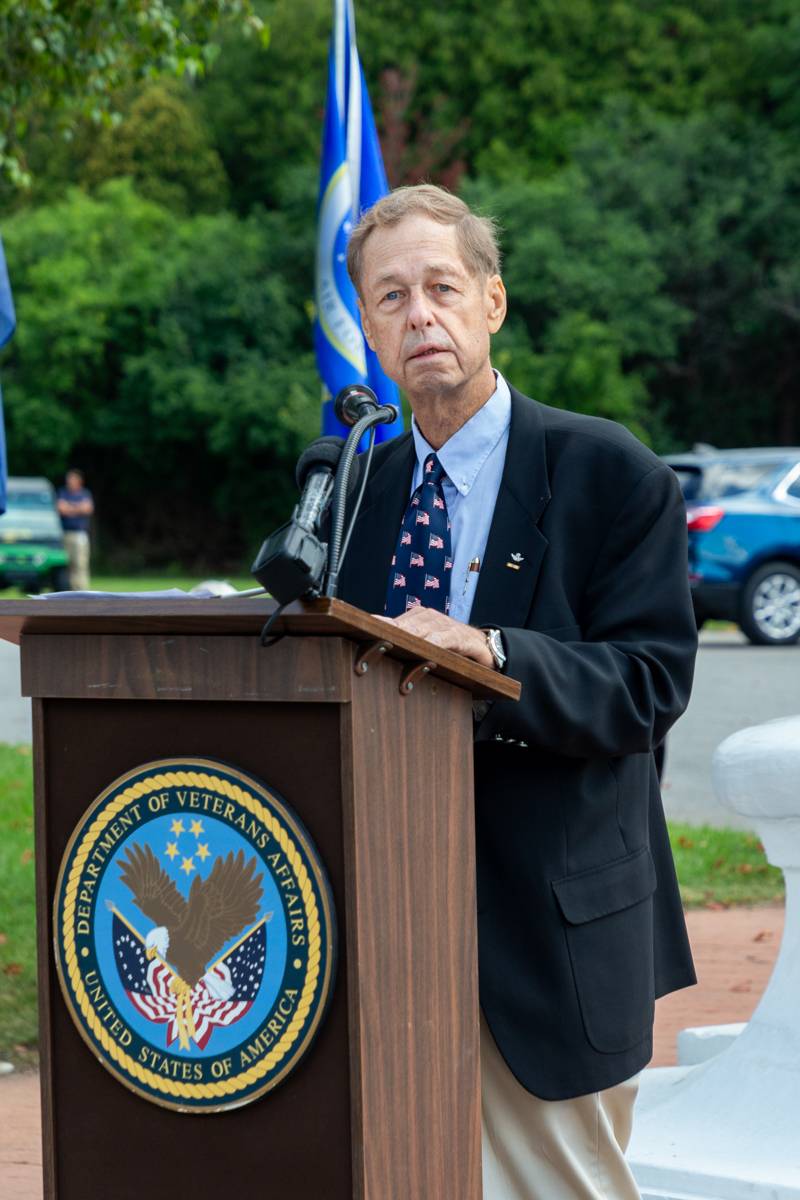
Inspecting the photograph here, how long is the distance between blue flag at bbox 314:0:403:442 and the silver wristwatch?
413cm

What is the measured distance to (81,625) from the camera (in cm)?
212

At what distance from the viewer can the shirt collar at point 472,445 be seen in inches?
102

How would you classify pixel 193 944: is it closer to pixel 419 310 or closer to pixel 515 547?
pixel 515 547

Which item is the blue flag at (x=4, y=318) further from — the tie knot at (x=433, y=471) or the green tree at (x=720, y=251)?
the green tree at (x=720, y=251)

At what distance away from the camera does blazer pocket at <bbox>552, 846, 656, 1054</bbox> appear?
2.38m

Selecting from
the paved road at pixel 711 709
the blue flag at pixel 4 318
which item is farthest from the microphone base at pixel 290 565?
the paved road at pixel 711 709

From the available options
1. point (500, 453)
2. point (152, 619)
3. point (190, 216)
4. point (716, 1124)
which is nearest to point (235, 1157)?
point (152, 619)

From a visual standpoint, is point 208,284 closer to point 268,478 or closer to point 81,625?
point 268,478

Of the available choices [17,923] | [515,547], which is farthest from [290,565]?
[17,923]

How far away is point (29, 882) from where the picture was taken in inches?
280

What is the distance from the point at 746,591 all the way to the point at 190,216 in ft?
126

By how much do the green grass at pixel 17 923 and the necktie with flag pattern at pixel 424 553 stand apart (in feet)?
8.49

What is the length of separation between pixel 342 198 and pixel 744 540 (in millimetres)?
10415

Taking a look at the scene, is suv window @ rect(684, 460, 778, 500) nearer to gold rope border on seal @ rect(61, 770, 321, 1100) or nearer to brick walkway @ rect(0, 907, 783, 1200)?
brick walkway @ rect(0, 907, 783, 1200)
